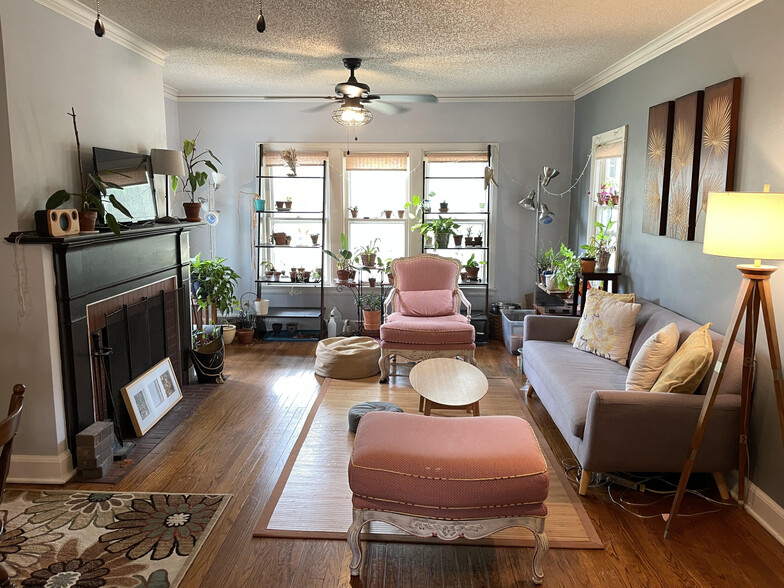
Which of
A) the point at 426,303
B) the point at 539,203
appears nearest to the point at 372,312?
the point at 426,303

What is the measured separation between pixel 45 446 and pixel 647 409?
10.3 feet

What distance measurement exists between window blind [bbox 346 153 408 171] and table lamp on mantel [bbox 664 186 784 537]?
Answer: 168 inches

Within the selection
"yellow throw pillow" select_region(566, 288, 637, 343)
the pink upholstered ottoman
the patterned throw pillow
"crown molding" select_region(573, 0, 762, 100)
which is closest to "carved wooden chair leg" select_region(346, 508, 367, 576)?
the pink upholstered ottoman

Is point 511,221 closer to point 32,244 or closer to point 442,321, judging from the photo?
point 442,321

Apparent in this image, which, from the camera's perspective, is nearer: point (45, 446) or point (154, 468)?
point (45, 446)

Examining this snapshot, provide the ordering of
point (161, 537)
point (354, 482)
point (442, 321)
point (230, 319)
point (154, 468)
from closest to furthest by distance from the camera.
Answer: point (354, 482), point (161, 537), point (154, 468), point (442, 321), point (230, 319)

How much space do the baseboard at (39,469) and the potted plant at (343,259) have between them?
3.63m

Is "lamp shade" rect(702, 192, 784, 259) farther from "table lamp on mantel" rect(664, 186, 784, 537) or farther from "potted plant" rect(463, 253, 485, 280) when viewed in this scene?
"potted plant" rect(463, 253, 485, 280)

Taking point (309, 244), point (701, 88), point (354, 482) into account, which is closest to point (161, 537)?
point (354, 482)

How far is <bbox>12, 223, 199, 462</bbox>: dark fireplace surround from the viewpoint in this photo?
3.24 metres

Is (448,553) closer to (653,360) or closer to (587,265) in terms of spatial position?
(653,360)

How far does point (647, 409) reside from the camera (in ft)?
9.82

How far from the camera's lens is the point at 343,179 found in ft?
22.1

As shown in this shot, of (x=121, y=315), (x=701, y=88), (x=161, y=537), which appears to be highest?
(x=701, y=88)
